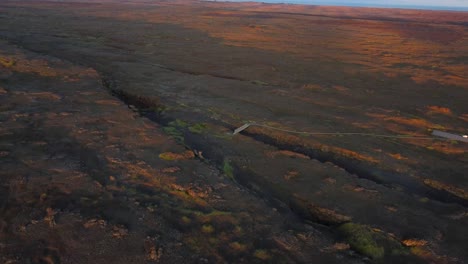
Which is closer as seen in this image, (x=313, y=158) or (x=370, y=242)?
(x=370, y=242)

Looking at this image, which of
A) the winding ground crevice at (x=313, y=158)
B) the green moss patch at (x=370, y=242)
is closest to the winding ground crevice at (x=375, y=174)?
the winding ground crevice at (x=313, y=158)

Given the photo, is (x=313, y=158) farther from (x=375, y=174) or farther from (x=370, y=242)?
(x=370, y=242)

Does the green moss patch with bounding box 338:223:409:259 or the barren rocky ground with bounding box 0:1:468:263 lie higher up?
the barren rocky ground with bounding box 0:1:468:263

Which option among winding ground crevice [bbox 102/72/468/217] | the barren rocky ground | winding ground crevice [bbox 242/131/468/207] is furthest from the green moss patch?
winding ground crevice [bbox 242/131/468/207]

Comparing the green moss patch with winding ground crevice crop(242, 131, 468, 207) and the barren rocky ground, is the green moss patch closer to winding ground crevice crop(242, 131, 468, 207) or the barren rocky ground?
the barren rocky ground

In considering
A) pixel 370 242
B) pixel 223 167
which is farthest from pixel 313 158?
pixel 370 242

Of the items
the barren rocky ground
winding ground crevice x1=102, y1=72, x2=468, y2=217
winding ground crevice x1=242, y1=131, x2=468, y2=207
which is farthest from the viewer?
winding ground crevice x1=242, y1=131, x2=468, y2=207

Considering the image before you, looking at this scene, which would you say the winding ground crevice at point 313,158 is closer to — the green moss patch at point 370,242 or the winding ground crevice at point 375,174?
the winding ground crevice at point 375,174

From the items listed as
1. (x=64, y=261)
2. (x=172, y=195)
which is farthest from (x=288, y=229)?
(x=64, y=261)
